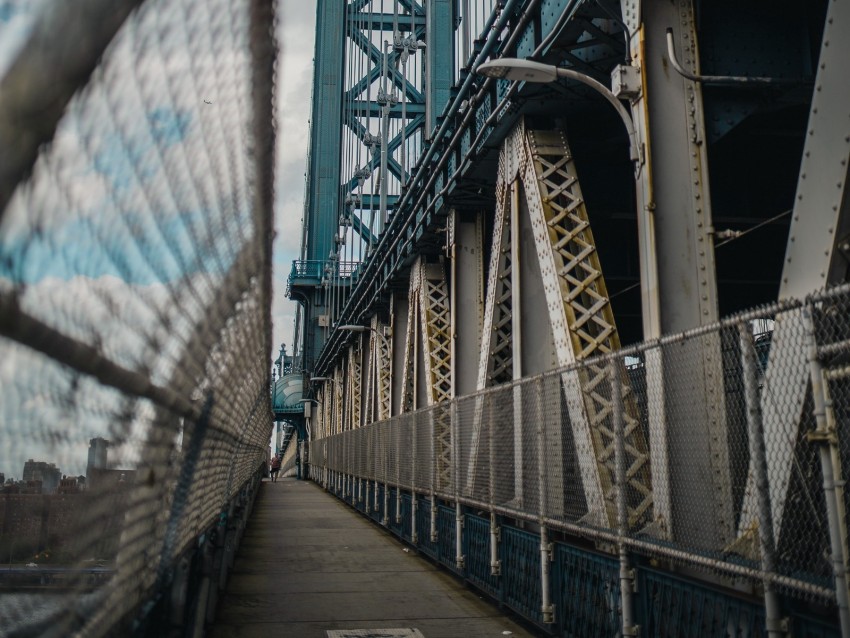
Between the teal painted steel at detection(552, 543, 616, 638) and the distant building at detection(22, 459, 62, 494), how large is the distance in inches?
204

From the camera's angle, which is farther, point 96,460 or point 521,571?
point 521,571

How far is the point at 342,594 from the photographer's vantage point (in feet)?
30.5

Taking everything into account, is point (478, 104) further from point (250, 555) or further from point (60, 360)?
point (60, 360)

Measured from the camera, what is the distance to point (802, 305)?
397 cm

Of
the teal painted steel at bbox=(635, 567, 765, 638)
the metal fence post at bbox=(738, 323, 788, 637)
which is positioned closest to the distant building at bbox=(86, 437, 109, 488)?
the metal fence post at bbox=(738, 323, 788, 637)

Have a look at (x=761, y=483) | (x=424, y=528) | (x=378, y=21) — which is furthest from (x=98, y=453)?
(x=378, y=21)

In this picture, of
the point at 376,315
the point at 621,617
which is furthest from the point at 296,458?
the point at 621,617

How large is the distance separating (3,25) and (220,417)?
4180 mm

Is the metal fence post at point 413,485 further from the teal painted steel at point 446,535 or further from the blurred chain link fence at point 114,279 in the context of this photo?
the blurred chain link fence at point 114,279

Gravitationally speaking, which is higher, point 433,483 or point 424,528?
point 433,483

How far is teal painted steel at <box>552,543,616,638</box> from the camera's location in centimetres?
604

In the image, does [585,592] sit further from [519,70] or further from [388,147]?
[388,147]

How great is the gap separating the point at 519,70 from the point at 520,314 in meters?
3.45

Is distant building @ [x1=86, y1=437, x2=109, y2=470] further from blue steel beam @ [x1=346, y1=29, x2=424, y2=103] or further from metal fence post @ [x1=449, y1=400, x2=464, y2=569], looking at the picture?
blue steel beam @ [x1=346, y1=29, x2=424, y2=103]
